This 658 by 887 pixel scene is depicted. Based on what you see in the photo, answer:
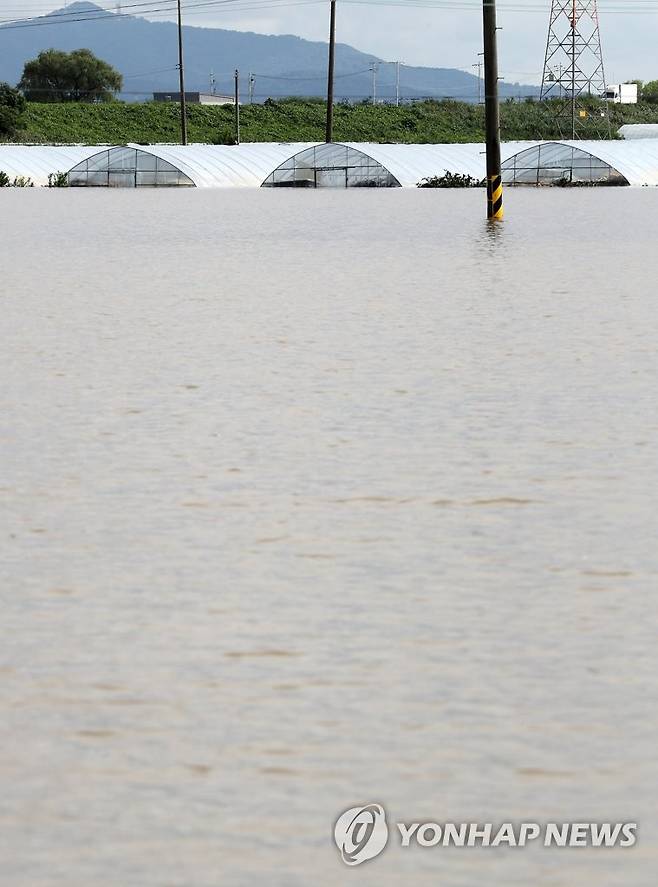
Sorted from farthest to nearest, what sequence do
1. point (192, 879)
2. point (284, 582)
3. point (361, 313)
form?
point (361, 313), point (284, 582), point (192, 879)

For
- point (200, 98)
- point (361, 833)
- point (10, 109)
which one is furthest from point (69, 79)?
point (361, 833)

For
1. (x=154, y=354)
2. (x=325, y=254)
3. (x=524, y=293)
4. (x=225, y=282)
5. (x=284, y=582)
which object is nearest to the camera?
(x=284, y=582)

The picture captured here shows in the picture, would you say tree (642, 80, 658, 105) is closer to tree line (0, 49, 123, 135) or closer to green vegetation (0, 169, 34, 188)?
tree line (0, 49, 123, 135)

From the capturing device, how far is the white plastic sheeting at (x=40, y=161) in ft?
194

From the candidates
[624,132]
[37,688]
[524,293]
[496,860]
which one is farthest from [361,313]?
[624,132]

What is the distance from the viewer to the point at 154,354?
14.0 meters

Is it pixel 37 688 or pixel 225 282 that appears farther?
pixel 225 282

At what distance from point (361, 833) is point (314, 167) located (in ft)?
176

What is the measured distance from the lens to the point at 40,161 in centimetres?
5991

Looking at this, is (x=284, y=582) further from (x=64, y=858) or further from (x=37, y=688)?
(x=64, y=858)

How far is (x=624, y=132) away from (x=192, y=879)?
9645 centimetres

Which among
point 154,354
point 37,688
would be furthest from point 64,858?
point 154,354

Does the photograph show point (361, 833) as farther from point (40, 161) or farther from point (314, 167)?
point (40, 161)

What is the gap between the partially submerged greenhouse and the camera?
55375mm
